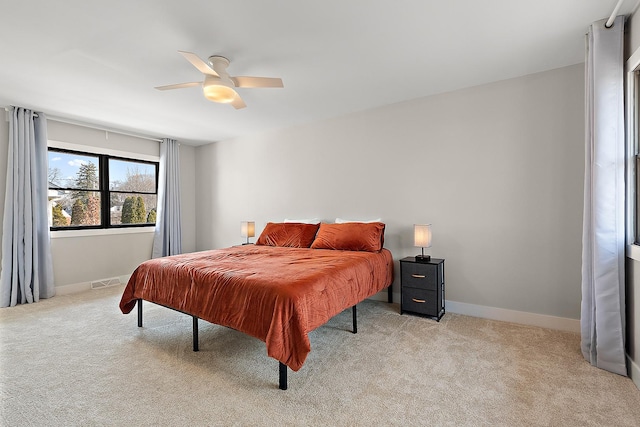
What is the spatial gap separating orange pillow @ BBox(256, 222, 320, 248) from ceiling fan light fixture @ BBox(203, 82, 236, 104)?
1.96 meters

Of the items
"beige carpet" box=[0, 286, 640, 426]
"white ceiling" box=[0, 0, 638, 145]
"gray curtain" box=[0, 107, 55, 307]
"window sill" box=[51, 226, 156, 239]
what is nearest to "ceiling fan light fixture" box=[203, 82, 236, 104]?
"white ceiling" box=[0, 0, 638, 145]

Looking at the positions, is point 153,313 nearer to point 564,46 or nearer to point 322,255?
point 322,255

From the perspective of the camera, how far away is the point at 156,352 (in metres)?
2.44

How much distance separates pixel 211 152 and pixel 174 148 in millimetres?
641

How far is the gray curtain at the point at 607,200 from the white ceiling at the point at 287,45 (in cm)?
27

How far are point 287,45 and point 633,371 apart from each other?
3.37m

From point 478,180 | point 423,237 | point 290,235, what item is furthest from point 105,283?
point 478,180

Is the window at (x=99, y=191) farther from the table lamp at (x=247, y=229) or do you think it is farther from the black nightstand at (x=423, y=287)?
Result: the black nightstand at (x=423, y=287)

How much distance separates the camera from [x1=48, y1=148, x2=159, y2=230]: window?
4312mm

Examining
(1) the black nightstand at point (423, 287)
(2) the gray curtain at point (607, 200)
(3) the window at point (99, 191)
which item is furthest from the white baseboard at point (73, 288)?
(2) the gray curtain at point (607, 200)

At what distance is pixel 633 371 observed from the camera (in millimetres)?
1976

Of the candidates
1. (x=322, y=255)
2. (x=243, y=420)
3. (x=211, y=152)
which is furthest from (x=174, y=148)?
(x=243, y=420)

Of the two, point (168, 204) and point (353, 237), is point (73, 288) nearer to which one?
point (168, 204)

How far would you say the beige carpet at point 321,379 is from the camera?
1675mm
